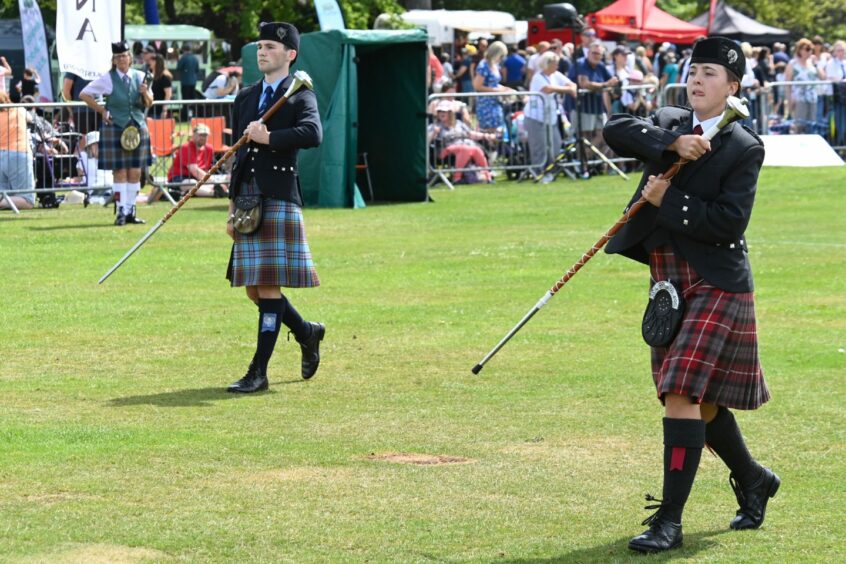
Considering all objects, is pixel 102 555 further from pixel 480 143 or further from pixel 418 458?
pixel 480 143

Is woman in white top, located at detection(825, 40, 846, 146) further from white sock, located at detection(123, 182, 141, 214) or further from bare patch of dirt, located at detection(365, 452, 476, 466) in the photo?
bare patch of dirt, located at detection(365, 452, 476, 466)

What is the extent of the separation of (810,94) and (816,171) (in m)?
3.13

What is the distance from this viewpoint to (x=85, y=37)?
17.0m

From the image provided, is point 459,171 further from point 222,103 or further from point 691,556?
point 691,556

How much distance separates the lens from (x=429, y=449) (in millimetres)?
7105

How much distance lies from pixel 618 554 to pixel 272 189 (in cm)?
365

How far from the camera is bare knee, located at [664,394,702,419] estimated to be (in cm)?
551

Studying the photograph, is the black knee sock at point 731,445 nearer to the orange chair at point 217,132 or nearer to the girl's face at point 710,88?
the girl's face at point 710,88

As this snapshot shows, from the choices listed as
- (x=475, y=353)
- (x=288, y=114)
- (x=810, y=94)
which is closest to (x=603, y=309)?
(x=475, y=353)

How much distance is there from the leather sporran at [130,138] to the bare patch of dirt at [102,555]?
11.4 m

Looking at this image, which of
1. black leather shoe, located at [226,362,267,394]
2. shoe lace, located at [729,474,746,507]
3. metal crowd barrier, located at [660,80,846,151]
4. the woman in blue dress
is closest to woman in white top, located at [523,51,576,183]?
the woman in blue dress

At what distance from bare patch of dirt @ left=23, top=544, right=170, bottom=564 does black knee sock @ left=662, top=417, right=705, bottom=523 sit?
167 cm

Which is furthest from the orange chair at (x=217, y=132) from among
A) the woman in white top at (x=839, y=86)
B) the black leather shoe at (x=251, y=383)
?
the black leather shoe at (x=251, y=383)

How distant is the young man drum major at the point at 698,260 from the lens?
5.47 meters
